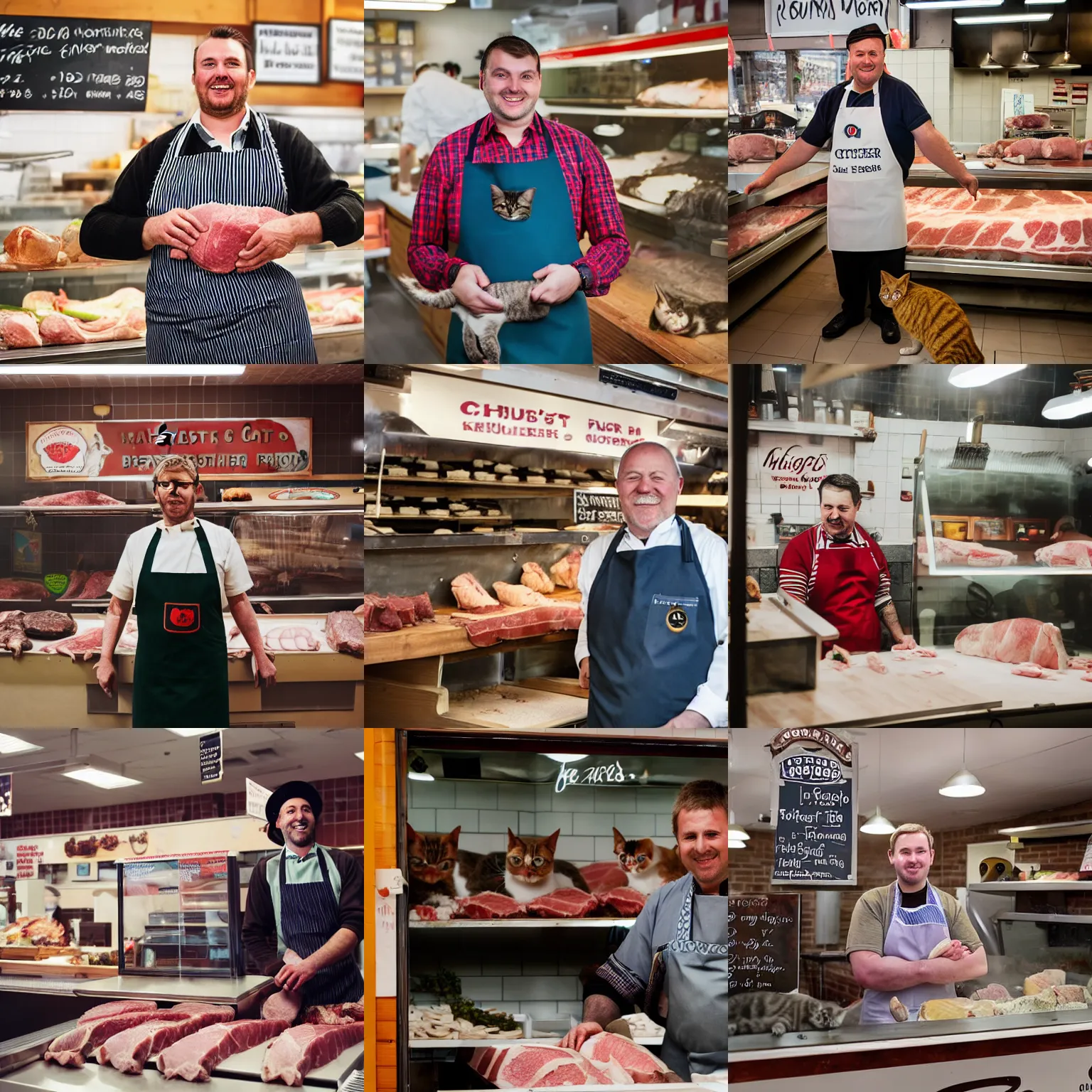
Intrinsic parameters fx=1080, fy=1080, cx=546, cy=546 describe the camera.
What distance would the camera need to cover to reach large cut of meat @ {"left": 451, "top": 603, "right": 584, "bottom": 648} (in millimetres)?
3713

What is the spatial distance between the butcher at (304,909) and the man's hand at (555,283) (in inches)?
76.3

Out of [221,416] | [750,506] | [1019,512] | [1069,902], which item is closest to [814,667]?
[750,506]

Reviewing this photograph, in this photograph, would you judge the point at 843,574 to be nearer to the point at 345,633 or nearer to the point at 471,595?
the point at 471,595

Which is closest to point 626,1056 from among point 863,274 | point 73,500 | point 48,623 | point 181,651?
point 181,651

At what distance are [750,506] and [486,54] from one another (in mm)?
1837

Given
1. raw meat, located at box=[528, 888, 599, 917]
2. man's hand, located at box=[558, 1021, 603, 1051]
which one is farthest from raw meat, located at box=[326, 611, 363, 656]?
man's hand, located at box=[558, 1021, 603, 1051]

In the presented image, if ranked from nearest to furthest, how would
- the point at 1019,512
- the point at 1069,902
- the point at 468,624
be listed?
the point at 468,624 → the point at 1019,512 → the point at 1069,902

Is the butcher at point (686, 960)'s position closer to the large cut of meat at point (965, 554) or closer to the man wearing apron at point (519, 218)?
the large cut of meat at point (965, 554)

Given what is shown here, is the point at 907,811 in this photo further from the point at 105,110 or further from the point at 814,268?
the point at 105,110

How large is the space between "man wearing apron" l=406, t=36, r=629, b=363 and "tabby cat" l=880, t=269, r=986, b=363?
0.99m

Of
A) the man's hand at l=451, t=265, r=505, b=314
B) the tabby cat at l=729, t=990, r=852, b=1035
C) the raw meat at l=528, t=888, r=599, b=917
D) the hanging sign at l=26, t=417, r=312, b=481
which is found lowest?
the tabby cat at l=729, t=990, r=852, b=1035

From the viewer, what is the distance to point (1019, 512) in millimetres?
4000

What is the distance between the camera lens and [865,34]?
3854mm

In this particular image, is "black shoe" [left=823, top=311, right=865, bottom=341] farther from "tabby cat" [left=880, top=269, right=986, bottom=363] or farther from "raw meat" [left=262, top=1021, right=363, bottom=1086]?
"raw meat" [left=262, top=1021, right=363, bottom=1086]
